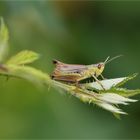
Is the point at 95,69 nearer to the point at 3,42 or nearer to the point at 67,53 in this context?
the point at 3,42

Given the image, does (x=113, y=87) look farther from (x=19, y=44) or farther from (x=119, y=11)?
(x=119, y=11)

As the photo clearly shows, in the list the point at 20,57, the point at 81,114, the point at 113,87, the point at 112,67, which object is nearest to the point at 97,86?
the point at 113,87

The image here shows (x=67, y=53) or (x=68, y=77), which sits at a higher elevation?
(x=67, y=53)

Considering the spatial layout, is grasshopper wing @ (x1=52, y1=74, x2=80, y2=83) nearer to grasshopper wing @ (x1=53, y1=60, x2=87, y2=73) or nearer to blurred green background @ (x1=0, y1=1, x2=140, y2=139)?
grasshopper wing @ (x1=53, y1=60, x2=87, y2=73)

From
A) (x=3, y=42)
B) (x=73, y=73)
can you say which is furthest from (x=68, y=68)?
(x=3, y=42)

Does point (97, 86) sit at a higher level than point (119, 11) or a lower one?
lower
